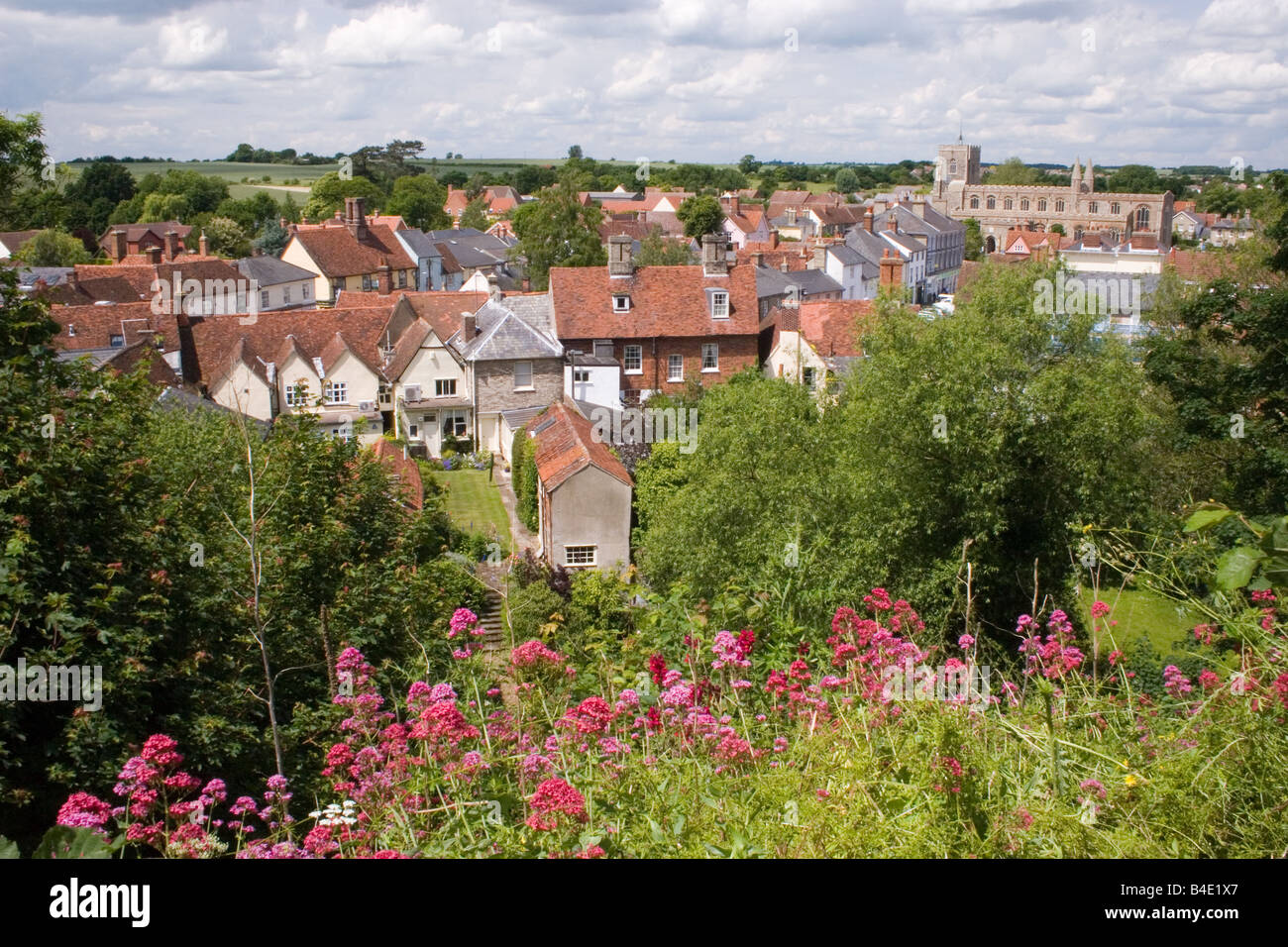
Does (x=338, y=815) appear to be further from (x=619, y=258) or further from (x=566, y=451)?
(x=619, y=258)

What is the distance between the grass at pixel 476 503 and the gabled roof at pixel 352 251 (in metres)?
32.5

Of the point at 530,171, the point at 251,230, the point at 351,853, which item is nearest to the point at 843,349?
the point at 351,853

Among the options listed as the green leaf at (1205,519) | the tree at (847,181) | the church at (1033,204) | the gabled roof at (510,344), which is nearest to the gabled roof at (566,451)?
the gabled roof at (510,344)

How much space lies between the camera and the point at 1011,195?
127 m

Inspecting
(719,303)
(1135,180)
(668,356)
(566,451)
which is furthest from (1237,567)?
(1135,180)

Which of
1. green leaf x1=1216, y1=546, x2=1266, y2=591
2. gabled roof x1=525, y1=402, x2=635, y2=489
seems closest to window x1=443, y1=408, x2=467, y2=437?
gabled roof x1=525, y1=402, x2=635, y2=489

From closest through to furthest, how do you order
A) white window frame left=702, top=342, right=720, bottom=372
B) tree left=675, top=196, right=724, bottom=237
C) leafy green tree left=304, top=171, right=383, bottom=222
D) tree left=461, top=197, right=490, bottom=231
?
Answer: white window frame left=702, top=342, right=720, bottom=372
tree left=675, top=196, right=724, bottom=237
leafy green tree left=304, top=171, right=383, bottom=222
tree left=461, top=197, right=490, bottom=231

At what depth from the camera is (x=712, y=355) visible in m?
40.4

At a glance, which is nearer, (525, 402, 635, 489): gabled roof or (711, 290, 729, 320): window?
(525, 402, 635, 489): gabled roof

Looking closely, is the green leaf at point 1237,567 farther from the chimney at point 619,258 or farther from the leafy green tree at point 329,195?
the leafy green tree at point 329,195

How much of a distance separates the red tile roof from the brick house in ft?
0.12

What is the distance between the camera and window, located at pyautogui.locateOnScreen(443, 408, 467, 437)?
40.2 m

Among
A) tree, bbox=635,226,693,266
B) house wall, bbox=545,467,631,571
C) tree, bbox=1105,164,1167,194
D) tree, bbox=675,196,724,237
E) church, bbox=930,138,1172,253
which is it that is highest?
tree, bbox=1105,164,1167,194

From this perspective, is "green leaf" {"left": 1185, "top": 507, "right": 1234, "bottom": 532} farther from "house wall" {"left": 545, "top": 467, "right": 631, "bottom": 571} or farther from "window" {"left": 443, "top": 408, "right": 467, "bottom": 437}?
"window" {"left": 443, "top": 408, "right": 467, "bottom": 437}
